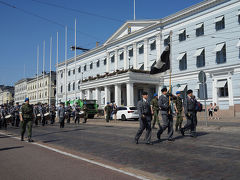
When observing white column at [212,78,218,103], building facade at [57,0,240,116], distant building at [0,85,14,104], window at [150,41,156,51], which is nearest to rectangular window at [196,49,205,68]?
building facade at [57,0,240,116]

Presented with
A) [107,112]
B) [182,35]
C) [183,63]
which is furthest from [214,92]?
[107,112]

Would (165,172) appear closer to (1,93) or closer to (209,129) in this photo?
(209,129)

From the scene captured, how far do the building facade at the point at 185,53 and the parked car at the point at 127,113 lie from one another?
6728mm

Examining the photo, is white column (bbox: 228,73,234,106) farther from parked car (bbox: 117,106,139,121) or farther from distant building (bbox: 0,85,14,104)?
distant building (bbox: 0,85,14,104)

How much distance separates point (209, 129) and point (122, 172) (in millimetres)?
8970

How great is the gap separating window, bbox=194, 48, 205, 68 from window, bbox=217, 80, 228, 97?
141 inches

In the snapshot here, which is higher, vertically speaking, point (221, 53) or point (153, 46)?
point (153, 46)

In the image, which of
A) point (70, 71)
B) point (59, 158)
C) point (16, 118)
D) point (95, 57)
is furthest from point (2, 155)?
point (70, 71)

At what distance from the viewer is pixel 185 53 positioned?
33.2 metres

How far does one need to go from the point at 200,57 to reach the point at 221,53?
122 inches

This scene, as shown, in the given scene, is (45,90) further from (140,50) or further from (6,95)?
(6,95)

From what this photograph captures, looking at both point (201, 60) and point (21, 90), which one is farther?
point (21, 90)

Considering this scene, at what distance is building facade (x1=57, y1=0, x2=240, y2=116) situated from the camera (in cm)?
2756

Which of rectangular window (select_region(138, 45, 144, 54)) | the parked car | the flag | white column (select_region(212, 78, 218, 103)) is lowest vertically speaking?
the parked car
